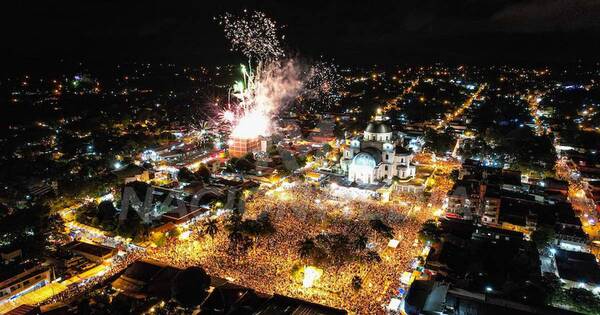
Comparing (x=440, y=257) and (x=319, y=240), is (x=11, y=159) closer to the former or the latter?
(x=319, y=240)

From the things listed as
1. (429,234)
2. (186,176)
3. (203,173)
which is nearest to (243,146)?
(203,173)

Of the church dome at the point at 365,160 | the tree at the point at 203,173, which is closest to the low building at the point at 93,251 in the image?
the tree at the point at 203,173

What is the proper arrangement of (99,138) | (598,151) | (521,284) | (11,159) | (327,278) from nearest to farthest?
(521,284) < (327,278) < (11,159) < (598,151) < (99,138)

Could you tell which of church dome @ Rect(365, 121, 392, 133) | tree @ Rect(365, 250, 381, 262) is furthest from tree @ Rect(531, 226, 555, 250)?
church dome @ Rect(365, 121, 392, 133)

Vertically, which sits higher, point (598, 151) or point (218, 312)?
point (598, 151)

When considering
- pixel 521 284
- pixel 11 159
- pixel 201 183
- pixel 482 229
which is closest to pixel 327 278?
pixel 521 284

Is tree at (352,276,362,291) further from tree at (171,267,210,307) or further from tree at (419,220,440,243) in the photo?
tree at (171,267,210,307)

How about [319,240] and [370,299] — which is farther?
[319,240]

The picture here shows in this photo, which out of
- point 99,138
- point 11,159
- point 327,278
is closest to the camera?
point 327,278
